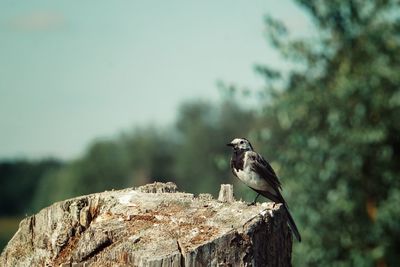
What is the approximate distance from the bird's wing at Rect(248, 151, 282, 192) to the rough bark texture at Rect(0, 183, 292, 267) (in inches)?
121

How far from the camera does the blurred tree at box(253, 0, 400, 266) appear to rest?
1441 centimetres

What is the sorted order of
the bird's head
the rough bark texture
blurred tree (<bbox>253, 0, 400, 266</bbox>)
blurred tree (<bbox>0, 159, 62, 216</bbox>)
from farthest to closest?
blurred tree (<bbox>0, 159, 62, 216</bbox>) → blurred tree (<bbox>253, 0, 400, 266</bbox>) → the bird's head → the rough bark texture

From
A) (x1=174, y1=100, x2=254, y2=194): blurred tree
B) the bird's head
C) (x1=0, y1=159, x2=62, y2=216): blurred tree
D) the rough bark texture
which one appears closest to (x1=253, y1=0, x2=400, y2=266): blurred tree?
the bird's head

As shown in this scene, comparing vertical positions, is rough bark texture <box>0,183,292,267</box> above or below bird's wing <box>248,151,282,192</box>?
below

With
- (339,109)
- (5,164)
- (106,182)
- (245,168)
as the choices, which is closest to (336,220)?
(339,109)

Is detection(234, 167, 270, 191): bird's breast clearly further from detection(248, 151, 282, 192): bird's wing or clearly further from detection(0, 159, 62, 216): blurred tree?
detection(0, 159, 62, 216): blurred tree

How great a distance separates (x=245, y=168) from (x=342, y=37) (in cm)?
574

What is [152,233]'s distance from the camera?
6238mm

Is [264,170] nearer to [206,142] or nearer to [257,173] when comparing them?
[257,173]

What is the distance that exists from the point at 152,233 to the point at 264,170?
4.23m

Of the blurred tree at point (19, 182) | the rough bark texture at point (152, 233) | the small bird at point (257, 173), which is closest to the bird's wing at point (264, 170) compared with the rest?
the small bird at point (257, 173)

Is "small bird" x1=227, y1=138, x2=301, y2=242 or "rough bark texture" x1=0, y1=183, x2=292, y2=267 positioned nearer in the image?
"rough bark texture" x1=0, y1=183, x2=292, y2=267

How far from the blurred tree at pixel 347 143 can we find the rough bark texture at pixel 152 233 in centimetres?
754

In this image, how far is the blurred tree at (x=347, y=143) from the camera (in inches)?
567
